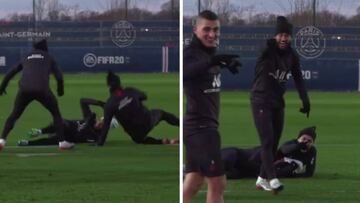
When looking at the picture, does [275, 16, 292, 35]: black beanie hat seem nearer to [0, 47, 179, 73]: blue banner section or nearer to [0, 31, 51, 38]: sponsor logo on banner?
[0, 47, 179, 73]: blue banner section

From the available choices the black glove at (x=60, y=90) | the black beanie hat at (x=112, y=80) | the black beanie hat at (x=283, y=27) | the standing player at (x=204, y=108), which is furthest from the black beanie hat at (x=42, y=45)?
the standing player at (x=204, y=108)

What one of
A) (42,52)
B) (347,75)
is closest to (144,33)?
(42,52)

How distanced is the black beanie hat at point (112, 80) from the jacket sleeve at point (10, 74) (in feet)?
2.26

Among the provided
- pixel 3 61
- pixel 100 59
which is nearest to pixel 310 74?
pixel 100 59

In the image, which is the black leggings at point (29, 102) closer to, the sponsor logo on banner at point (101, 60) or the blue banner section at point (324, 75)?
the sponsor logo on banner at point (101, 60)

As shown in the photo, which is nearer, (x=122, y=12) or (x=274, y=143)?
(x=274, y=143)

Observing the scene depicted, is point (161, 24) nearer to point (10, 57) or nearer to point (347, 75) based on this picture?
point (10, 57)

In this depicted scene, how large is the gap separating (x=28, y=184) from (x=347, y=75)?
6829 millimetres

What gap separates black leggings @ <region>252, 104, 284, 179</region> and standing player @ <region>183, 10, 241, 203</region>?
1283 mm

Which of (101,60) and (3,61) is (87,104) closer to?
(101,60)

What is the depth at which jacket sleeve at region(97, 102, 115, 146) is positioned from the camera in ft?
24.3

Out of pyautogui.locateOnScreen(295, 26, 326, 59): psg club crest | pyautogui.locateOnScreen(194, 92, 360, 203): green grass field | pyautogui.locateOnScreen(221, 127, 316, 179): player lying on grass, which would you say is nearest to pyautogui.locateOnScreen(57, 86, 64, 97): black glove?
pyautogui.locateOnScreen(221, 127, 316, 179): player lying on grass

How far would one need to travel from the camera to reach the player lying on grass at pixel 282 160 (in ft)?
20.2

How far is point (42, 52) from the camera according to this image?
266 inches
